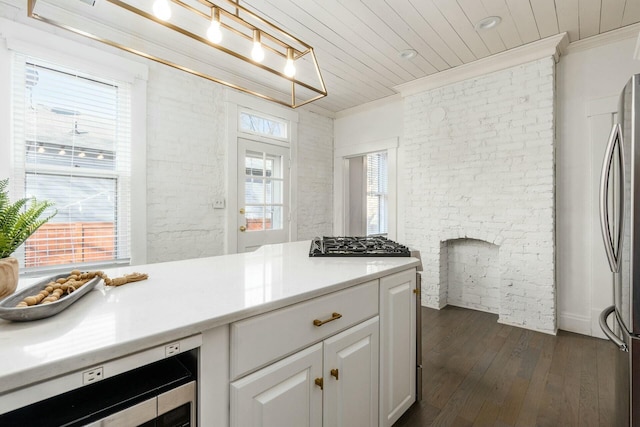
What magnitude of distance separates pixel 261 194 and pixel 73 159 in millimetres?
1980

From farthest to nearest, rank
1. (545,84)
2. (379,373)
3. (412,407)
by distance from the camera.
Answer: (545,84) → (412,407) → (379,373)

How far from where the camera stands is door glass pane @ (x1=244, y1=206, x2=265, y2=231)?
3.86 m

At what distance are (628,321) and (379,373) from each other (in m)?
1.05

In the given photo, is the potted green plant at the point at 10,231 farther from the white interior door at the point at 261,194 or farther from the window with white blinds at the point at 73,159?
the white interior door at the point at 261,194

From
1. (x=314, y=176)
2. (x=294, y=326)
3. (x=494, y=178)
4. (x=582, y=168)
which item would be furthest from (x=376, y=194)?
(x=294, y=326)

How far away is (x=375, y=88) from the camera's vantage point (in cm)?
404

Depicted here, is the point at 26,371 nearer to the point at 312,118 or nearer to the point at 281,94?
the point at 281,94

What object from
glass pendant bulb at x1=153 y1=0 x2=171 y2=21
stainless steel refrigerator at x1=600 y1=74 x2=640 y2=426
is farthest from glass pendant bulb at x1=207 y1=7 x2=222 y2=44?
stainless steel refrigerator at x1=600 y1=74 x2=640 y2=426

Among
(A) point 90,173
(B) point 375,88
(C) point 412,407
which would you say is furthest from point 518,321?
(A) point 90,173

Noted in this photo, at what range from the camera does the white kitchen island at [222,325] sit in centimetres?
64

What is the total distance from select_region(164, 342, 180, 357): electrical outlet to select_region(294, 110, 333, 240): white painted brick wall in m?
3.68

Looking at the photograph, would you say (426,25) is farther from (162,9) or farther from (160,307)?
(160,307)

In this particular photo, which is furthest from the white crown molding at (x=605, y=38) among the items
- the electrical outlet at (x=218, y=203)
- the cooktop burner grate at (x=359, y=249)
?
the electrical outlet at (x=218, y=203)

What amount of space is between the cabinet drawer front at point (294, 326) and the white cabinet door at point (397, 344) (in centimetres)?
15
